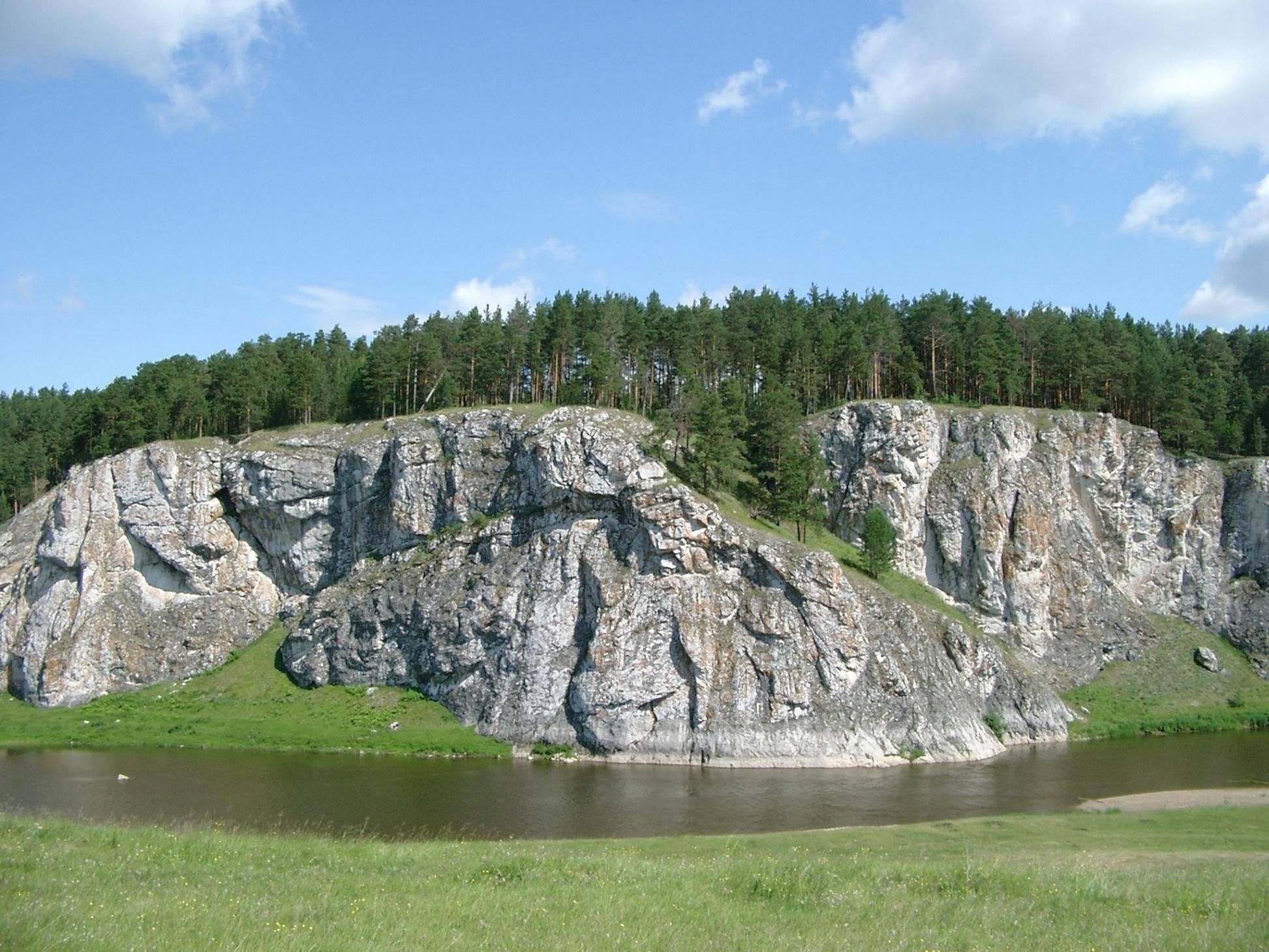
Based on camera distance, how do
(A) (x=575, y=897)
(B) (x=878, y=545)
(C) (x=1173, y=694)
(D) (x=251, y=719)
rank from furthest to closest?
1. (C) (x=1173, y=694)
2. (B) (x=878, y=545)
3. (D) (x=251, y=719)
4. (A) (x=575, y=897)

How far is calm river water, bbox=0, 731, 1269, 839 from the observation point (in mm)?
34219

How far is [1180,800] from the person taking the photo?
3912 centimetres

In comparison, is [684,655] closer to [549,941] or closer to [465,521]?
[465,521]

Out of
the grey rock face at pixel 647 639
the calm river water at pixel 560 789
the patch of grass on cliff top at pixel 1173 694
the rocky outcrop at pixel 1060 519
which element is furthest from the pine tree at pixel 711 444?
the patch of grass on cliff top at pixel 1173 694

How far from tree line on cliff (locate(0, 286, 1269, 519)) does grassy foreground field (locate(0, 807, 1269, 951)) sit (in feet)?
169

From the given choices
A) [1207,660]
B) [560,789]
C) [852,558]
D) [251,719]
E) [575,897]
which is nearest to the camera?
[575,897]

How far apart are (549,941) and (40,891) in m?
8.44

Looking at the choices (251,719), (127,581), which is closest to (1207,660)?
(251,719)

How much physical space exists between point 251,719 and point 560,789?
25.7 metres

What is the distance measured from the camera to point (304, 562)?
68.6 m

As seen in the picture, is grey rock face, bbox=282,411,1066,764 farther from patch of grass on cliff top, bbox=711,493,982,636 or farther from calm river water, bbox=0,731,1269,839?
calm river water, bbox=0,731,1269,839

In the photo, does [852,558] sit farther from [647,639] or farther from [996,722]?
[647,639]

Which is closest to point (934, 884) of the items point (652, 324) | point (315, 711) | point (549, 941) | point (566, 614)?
point (549, 941)

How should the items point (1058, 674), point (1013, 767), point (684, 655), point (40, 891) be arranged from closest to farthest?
point (40, 891)
point (1013, 767)
point (684, 655)
point (1058, 674)
